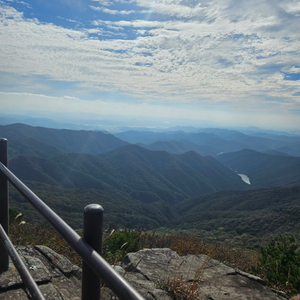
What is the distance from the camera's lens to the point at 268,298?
3.29 metres

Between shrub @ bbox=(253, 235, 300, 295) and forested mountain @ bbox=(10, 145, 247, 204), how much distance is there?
373 feet

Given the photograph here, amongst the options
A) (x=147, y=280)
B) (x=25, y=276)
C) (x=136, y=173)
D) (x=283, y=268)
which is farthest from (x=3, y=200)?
(x=136, y=173)

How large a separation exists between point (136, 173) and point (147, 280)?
A: 146 metres

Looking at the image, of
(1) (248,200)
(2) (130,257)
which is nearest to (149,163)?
(1) (248,200)

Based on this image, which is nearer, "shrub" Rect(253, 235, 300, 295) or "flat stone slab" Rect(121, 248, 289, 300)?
"flat stone slab" Rect(121, 248, 289, 300)

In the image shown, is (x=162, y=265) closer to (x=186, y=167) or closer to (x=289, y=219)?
(x=289, y=219)

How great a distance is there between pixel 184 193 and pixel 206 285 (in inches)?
5338

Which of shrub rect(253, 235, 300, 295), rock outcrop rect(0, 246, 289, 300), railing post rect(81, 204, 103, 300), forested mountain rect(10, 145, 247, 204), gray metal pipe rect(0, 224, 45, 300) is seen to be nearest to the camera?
railing post rect(81, 204, 103, 300)

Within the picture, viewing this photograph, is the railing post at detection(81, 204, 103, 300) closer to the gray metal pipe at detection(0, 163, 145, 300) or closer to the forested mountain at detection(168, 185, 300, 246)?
the gray metal pipe at detection(0, 163, 145, 300)

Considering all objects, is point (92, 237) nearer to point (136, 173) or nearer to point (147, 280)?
point (147, 280)

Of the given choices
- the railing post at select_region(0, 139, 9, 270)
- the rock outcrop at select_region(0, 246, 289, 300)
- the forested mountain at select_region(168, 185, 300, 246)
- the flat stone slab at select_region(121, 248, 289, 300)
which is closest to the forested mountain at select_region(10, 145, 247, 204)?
the forested mountain at select_region(168, 185, 300, 246)

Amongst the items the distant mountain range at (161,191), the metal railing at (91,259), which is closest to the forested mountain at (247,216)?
the distant mountain range at (161,191)

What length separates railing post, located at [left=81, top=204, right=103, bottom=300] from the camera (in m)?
0.87

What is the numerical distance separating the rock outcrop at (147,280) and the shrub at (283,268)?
0.28 m
